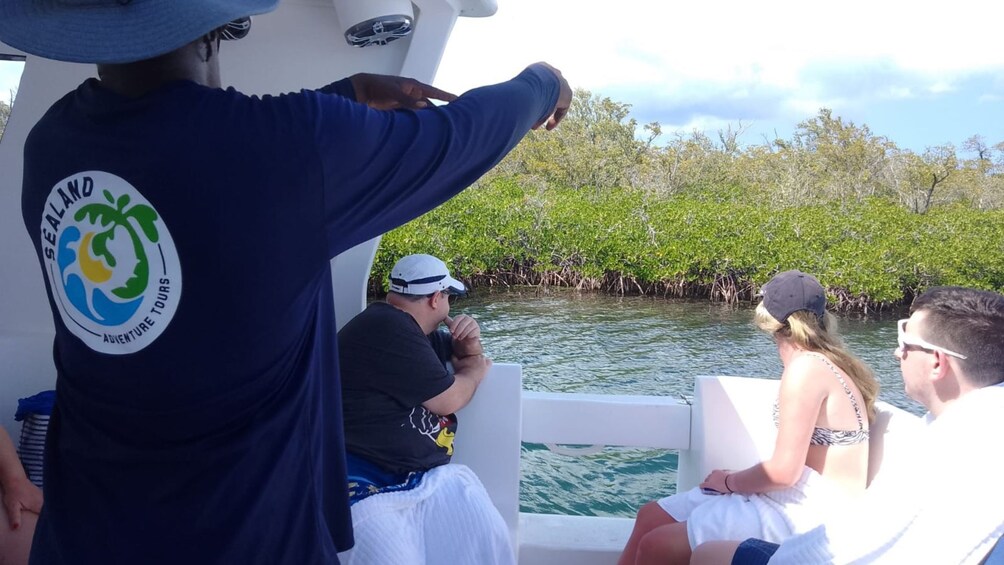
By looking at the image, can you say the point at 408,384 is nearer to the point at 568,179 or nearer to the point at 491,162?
the point at 491,162

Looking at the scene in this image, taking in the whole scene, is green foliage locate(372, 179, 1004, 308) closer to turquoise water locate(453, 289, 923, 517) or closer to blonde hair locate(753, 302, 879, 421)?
turquoise water locate(453, 289, 923, 517)

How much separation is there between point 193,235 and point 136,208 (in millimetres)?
61

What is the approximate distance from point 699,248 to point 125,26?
1457 centimetres

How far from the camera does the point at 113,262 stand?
Result: 75cm

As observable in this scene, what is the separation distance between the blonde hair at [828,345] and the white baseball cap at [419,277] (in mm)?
974

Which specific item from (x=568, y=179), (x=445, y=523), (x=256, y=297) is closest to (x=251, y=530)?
(x=256, y=297)

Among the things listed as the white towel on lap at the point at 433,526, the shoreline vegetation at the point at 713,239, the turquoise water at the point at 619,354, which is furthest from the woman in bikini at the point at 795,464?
the shoreline vegetation at the point at 713,239

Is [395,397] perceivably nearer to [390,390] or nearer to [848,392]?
[390,390]

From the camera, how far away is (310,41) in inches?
85.0

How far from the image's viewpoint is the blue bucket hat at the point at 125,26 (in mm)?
730

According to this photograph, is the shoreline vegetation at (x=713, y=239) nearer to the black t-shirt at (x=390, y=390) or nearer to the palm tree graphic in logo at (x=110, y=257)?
the black t-shirt at (x=390, y=390)

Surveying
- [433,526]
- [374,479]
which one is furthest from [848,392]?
[374,479]

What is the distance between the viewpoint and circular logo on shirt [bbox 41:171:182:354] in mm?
729

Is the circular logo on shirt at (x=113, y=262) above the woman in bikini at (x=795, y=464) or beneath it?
above
